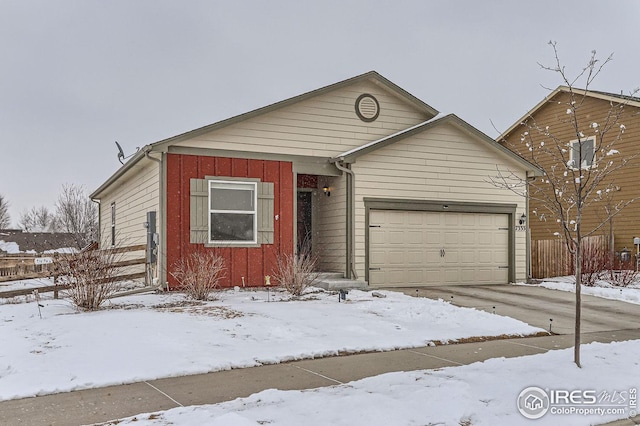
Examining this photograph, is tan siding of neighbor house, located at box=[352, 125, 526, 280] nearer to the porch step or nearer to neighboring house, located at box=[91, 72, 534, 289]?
neighboring house, located at box=[91, 72, 534, 289]

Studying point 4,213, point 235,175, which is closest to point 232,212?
point 235,175

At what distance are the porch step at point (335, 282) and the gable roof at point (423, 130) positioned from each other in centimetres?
273

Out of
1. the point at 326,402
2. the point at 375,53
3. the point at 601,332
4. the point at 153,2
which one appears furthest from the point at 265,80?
the point at 326,402

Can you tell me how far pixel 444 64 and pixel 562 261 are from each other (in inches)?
922

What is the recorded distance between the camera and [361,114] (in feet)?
47.9

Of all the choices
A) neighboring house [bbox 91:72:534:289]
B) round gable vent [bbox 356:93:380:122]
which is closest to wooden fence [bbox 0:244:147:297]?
neighboring house [bbox 91:72:534:289]

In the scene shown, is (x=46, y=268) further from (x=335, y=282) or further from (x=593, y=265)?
(x=593, y=265)

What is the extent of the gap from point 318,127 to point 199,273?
5158mm

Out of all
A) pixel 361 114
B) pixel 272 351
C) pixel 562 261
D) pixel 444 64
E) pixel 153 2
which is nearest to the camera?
pixel 272 351

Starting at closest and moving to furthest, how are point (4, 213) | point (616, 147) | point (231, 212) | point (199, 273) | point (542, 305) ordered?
point (199, 273)
point (542, 305)
point (231, 212)
point (616, 147)
point (4, 213)

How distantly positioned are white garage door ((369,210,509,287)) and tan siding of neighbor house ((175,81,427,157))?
2.16 meters

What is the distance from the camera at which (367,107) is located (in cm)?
1469

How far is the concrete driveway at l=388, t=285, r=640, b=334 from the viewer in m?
9.23

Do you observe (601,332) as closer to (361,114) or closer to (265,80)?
(361,114)
